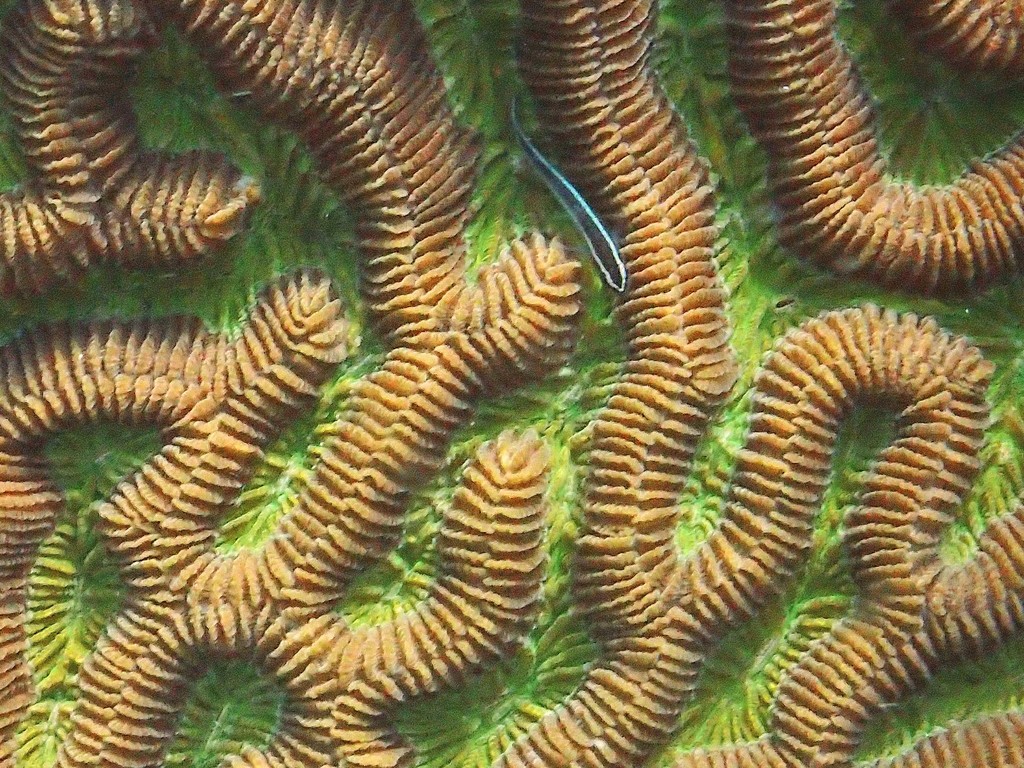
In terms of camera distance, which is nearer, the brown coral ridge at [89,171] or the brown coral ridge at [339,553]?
the brown coral ridge at [89,171]

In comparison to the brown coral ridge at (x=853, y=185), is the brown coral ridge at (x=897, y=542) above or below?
below

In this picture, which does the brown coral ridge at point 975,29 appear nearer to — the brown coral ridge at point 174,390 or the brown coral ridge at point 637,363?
the brown coral ridge at point 637,363

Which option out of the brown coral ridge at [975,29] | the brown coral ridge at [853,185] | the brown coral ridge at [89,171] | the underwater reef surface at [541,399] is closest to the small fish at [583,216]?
the underwater reef surface at [541,399]

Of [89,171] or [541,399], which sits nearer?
[89,171]

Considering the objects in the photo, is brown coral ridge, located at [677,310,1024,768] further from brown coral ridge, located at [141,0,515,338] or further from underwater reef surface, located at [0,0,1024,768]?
brown coral ridge, located at [141,0,515,338]

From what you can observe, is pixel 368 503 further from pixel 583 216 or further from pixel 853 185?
pixel 853 185

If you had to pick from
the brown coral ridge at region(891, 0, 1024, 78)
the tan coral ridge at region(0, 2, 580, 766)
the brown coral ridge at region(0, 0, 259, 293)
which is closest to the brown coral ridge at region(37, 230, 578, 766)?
the tan coral ridge at region(0, 2, 580, 766)

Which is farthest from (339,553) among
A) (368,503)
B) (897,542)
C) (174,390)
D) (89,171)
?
(897,542)
